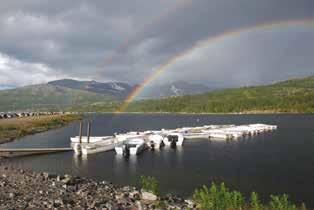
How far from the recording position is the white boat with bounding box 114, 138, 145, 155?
74.6 metres

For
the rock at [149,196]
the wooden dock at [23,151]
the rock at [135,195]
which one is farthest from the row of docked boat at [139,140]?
the rock at [149,196]

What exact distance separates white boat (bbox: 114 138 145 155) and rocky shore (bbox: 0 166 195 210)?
31255 mm

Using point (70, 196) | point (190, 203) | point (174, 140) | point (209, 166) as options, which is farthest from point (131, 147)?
point (190, 203)

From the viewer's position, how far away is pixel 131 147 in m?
78.5

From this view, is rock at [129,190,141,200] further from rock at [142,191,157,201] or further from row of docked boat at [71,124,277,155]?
row of docked boat at [71,124,277,155]

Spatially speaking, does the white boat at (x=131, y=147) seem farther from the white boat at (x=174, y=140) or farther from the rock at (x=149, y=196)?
the rock at (x=149, y=196)

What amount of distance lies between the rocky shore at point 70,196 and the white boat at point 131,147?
103 feet

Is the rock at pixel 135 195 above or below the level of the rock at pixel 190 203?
above

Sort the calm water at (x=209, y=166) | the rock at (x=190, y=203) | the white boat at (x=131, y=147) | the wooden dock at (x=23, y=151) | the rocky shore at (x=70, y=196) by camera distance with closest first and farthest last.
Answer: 1. the rocky shore at (x=70, y=196)
2. the rock at (x=190, y=203)
3. the calm water at (x=209, y=166)
4. the wooden dock at (x=23, y=151)
5. the white boat at (x=131, y=147)

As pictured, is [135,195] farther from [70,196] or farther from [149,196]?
[70,196]

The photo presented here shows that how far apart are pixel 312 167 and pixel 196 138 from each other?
4974 cm

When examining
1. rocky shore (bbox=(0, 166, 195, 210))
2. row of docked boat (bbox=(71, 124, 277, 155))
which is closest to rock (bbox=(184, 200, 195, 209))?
rocky shore (bbox=(0, 166, 195, 210))

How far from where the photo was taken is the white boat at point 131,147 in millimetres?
74562

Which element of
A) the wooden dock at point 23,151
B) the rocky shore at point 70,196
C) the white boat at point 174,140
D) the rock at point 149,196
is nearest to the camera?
the rocky shore at point 70,196
